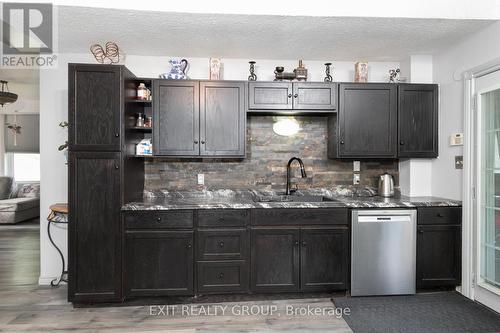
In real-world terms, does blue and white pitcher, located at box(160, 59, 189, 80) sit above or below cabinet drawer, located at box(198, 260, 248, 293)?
above

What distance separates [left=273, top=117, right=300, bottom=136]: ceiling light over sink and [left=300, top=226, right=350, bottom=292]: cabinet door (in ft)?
3.82

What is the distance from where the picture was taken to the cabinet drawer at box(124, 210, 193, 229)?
2684 mm

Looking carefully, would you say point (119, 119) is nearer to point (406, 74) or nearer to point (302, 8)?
point (302, 8)

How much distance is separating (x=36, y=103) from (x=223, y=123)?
19.9 ft

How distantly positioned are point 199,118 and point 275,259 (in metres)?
1.53

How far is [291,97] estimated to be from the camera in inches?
122

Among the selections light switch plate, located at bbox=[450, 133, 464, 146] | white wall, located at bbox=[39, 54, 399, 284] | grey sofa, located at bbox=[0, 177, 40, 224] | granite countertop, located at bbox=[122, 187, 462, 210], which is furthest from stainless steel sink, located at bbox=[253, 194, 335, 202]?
grey sofa, located at bbox=[0, 177, 40, 224]

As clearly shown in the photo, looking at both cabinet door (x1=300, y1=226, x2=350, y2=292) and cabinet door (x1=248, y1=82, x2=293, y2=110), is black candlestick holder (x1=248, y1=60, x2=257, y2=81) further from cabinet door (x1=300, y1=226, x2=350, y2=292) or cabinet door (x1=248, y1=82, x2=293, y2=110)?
cabinet door (x1=300, y1=226, x2=350, y2=292)

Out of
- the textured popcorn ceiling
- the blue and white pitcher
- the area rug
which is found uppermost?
the textured popcorn ceiling

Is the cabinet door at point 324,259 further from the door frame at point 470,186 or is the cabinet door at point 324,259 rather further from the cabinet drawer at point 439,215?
the door frame at point 470,186

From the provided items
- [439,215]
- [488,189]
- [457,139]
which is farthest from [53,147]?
[488,189]

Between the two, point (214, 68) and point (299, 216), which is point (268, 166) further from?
point (214, 68)

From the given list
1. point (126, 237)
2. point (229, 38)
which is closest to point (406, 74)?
point (229, 38)

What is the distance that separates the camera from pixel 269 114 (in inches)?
132
